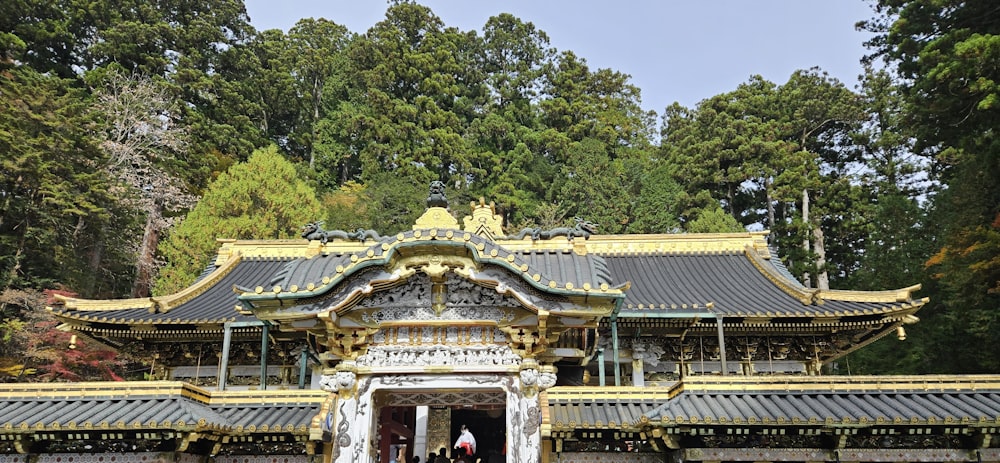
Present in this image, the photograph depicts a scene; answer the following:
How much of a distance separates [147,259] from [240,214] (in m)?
4.73

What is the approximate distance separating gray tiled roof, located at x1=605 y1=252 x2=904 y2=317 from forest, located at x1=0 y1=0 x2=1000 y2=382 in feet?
27.1

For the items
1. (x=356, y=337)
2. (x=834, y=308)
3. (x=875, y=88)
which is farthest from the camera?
(x=875, y=88)

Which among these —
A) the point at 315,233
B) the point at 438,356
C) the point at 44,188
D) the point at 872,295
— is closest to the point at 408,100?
the point at 44,188

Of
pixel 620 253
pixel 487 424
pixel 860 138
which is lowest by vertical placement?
pixel 487 424

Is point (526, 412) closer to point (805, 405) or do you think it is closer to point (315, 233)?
point (805, 405)

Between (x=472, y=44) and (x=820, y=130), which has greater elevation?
(x=472, y=44)

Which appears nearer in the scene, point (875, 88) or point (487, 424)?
point (487, 424)

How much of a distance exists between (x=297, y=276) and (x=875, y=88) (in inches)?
1626

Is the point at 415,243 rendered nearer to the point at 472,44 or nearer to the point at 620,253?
the point at 620,253

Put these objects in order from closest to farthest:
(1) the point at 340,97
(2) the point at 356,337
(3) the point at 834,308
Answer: (2) the point at 356,337 < (3) the point at 834,308 < (1) the point at 340,97

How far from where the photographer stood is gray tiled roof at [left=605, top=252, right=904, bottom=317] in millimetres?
12039

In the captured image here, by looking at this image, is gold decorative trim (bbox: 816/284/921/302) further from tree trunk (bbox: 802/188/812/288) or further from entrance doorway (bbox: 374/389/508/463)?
tree trunk (bbox: 802/188/812/288)

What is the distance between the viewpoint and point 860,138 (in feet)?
122

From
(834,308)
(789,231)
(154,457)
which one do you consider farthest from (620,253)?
(789,231)
